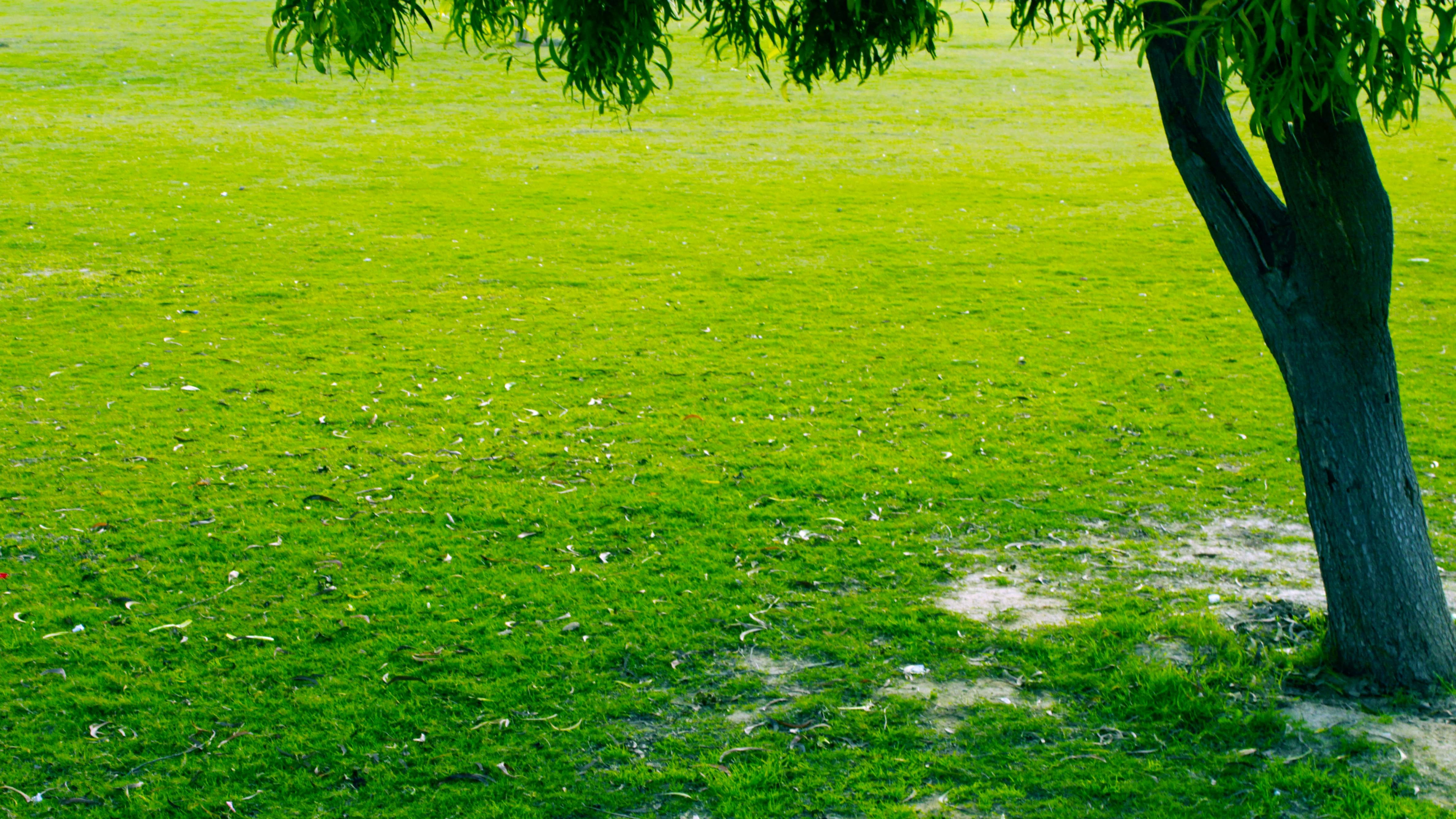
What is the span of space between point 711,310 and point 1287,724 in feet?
27.3

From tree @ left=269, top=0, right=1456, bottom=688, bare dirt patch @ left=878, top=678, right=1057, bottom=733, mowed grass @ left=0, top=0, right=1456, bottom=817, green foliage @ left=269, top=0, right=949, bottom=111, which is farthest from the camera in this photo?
bare dirt patch @ left=878, top=678, right=1057, bottom=733

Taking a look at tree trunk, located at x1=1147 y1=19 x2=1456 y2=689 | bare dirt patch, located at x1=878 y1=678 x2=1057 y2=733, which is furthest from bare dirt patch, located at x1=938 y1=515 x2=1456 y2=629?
tree trunk, located at x1=1147 y1=19 x2=1456 y2=689

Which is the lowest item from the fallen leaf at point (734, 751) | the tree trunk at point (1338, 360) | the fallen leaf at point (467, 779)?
the fallen leaf at point (467, 779)

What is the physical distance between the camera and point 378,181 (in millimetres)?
19672

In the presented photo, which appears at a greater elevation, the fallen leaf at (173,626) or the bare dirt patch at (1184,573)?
the bare dirt patch at (1184,573)

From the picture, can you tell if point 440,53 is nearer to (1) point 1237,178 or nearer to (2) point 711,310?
(2) point 711,310

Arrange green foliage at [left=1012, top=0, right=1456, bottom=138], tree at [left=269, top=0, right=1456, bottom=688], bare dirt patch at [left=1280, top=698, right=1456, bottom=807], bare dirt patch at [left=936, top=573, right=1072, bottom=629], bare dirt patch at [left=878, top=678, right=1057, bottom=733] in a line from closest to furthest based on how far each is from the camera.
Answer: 1. green foliage at [left=1012, top=0, right=1456, bottom=138]
2. tree at [left=269, top=0, right=1456, bottom=688]
3. bare dirt patch at [left=1280, top=698, right=1456, bottom=807]
4. bare dirt patch at [left=878, top=678, right=1057, bottom=733]
5. bare dirt patch at [left=936, top=573, right=1072, bottom=629]

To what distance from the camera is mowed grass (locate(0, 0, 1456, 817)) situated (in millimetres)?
5105

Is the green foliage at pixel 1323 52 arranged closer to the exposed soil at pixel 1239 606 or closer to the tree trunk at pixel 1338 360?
the tree trunk at pixel 1338 360

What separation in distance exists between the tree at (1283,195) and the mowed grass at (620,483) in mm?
728

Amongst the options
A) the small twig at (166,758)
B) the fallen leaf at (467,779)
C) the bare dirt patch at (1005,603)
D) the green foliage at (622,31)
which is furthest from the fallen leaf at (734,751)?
the green foliage at (622,31)

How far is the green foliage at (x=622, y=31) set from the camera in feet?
13.7

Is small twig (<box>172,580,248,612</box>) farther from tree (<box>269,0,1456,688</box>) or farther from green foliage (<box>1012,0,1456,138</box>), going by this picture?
green foliage (<box>1012,0,1456,138</box>)

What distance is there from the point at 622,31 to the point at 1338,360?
133 inches
